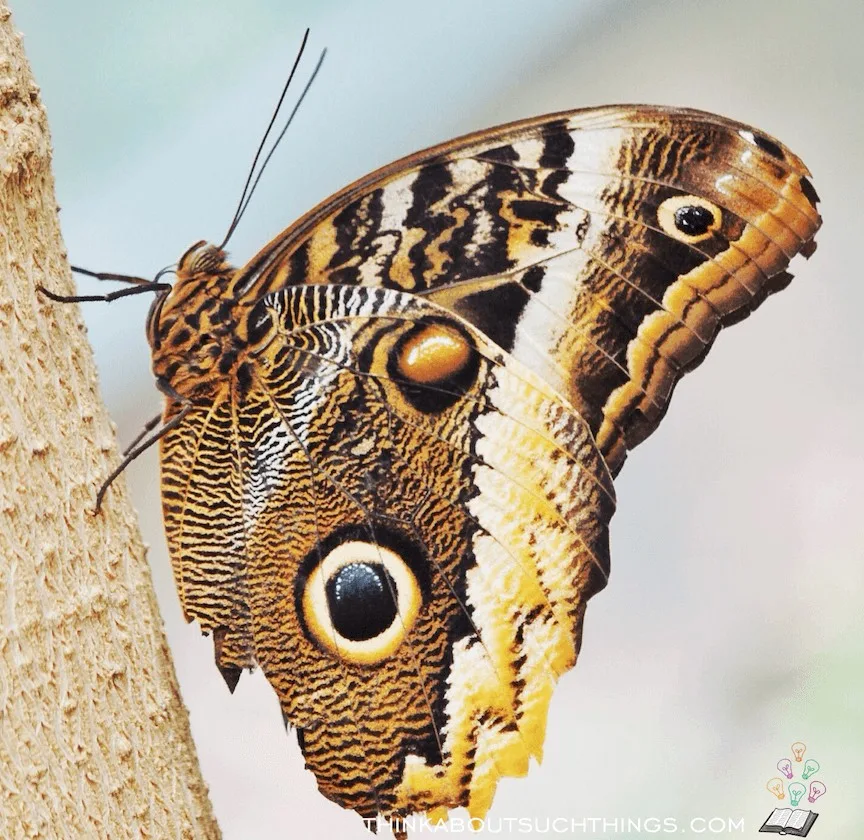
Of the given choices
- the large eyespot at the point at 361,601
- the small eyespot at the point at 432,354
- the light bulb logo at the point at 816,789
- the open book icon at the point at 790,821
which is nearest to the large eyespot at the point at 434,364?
the small eyespot at the point at 432,354

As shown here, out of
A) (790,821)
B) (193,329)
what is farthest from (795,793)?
(193,329)

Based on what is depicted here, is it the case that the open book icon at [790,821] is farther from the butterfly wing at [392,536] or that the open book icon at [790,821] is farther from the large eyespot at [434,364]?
the large eyespot at [434,364]

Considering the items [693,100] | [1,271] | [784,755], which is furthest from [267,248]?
[693,100]

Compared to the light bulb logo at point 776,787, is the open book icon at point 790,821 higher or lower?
lower

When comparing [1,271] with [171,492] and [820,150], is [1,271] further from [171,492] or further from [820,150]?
[820,150]

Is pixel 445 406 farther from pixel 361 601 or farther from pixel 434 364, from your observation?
pixel 361 601

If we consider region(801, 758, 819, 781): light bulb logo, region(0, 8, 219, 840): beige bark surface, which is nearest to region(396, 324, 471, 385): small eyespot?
region(0, 8, 219, 840): beige bark surface
